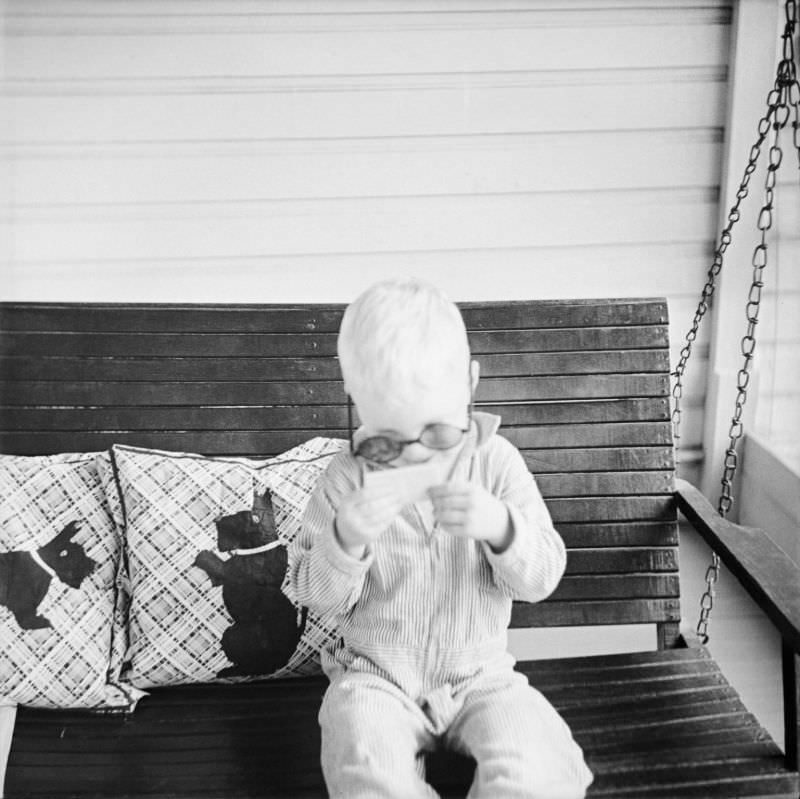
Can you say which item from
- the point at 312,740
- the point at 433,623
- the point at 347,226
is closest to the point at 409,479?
the point at 433,623

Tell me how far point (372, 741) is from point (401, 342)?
59 centimetres

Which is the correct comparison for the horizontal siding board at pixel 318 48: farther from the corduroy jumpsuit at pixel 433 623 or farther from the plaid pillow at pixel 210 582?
the corduroy jumpsuit at pixel 433 623

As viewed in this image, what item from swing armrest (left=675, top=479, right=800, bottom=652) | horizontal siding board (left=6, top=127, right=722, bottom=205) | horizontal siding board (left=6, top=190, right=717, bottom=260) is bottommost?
swing armrest (left=675, top=479, right=800, bottom=652)

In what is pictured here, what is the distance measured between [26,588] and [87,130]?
1493 mm

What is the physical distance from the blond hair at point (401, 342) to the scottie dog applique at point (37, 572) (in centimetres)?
86

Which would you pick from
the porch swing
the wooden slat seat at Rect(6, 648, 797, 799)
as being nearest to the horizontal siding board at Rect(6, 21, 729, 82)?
the porch swing

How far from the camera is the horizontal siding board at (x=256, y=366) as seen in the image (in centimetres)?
217

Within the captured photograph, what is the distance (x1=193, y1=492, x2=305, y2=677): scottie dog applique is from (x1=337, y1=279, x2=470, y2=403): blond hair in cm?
66

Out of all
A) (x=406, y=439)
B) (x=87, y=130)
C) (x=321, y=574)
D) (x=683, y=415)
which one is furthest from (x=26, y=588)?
(x=683, y=415)

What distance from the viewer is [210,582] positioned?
1.93 meters

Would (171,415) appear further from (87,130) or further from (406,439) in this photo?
(87,130)

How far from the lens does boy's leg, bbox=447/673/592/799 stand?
1.40 metres

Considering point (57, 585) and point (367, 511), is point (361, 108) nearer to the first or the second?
point (57, 585)

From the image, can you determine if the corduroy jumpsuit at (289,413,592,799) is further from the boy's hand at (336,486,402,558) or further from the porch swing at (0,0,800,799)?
the porch swing at (0,0,800,799)
